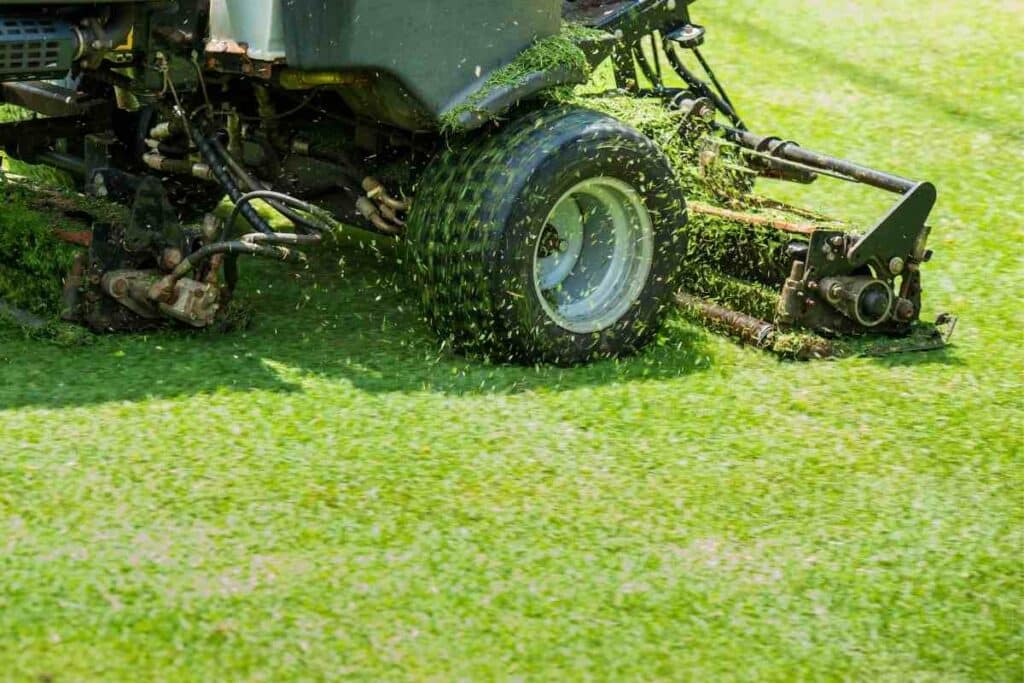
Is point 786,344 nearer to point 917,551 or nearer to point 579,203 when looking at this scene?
point 579,203

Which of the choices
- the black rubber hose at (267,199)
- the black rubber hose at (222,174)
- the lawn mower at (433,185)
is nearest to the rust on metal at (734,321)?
the lawn mower at (433,185)

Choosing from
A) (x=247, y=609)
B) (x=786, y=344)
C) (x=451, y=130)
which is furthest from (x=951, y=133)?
(x=247, y=609)

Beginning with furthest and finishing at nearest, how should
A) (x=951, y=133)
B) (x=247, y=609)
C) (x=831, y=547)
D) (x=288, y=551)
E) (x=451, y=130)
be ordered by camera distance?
(x=951, y=133) < (x=451, y=130) < (x=831, y=547) < (x=288, y=551) < (x=247, y=609)

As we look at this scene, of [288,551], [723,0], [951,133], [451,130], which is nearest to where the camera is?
[288,551]

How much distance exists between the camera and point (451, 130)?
561 cm

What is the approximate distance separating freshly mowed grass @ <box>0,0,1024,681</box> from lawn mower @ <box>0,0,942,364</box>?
0.70ft

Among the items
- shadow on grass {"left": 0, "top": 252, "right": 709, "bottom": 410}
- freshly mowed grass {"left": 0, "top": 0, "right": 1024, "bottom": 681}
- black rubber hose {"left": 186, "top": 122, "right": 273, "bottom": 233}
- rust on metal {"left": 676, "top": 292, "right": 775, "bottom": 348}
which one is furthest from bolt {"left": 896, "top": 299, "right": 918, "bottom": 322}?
black rubber hose {"left": 186, "top": 122, "right": 273, "bottom": 233}

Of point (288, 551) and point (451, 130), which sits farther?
point (451, 130)

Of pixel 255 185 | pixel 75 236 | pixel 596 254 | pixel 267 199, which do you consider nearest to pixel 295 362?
pixel 267 199

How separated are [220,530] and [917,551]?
6.35 feet

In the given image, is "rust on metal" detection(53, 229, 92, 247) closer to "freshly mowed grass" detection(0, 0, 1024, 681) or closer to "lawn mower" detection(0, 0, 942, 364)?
"lawn mower" detection(0, 0, 942, 364)

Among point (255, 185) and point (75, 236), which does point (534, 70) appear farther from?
point (75, 236)

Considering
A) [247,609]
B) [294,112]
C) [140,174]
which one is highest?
[294,112]

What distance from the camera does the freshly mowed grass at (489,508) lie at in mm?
3730
